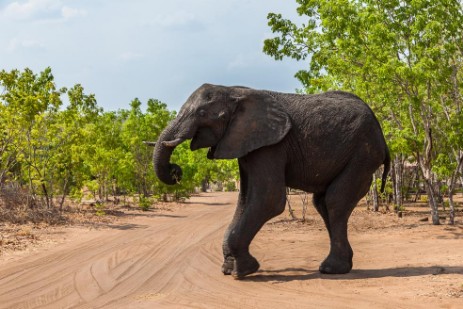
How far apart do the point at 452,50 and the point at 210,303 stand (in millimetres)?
10832

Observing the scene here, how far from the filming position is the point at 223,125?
7.81 meters

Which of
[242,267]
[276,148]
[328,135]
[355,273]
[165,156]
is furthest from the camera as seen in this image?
[355,273]

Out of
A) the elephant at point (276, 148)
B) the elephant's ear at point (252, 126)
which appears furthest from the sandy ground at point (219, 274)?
the elephant's ear at point (252, 126)

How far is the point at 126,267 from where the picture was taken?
902 centimetres

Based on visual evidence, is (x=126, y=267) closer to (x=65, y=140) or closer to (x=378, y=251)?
(x=378, y=251)

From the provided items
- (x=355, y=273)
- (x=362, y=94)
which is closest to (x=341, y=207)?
(x=355, y=273)

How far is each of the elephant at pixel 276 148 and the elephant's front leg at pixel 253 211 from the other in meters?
0.01

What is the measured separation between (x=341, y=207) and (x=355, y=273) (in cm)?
111

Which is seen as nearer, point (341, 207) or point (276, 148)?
point (276, 148)

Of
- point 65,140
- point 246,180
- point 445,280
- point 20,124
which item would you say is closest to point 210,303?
point 246,180

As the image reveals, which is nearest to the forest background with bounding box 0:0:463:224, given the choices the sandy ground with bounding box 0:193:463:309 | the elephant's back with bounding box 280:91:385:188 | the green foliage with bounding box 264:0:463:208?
the green foliage with bounding box 264:0:463:208

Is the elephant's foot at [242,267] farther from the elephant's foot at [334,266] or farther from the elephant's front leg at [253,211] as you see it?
the elephant's foot at [334,266]

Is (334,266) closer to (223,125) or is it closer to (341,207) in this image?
(341,207)

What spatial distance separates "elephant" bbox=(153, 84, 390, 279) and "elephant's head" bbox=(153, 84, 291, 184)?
0.02 m
